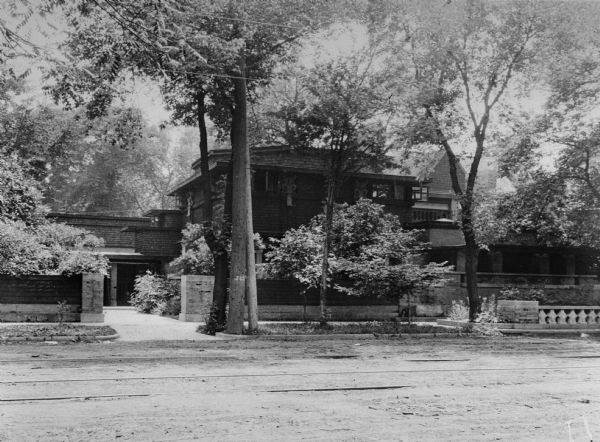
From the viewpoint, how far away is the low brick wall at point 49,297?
73.5 ft

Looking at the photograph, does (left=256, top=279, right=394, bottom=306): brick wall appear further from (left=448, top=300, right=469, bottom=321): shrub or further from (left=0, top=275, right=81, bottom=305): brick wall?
(left=0, top=275, right=81, bottom=305): brick wall

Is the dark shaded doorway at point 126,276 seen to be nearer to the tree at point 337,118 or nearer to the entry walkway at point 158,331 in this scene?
the entry walkway at point 158,331

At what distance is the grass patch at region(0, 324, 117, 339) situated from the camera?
1791 centimetres

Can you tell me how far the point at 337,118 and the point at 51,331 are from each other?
1127 centimetres

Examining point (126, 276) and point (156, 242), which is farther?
point (126, 276)

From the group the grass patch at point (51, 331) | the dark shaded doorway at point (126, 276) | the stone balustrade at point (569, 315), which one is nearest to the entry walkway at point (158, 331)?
the grass patch at point (51, 331)

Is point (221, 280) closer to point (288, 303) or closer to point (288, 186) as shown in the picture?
point (288, 303)

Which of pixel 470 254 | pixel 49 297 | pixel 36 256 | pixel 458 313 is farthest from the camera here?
pixel 458 313

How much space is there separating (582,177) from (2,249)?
21.9m

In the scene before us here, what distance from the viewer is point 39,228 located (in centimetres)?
2650

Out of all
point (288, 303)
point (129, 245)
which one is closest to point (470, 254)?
point (288, 303)

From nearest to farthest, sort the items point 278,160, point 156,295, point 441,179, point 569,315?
1. point 569,315
2. point 156,295
3. point 278,160
4. point 441,179

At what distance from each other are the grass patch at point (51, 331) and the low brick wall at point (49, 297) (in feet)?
5.26

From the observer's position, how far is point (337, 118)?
A: 21.4 metres
